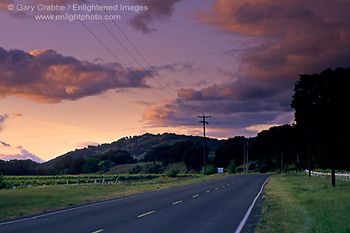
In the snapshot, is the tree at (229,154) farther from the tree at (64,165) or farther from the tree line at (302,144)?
the tree at (64,165)

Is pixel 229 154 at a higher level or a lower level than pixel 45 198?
higher

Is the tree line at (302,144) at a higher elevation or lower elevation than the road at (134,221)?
higher

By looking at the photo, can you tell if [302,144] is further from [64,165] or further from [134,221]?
[64,165]

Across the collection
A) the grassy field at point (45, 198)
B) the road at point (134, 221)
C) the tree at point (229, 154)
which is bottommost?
the grassy field at point (45, 198)

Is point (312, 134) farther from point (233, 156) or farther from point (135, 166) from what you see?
point (135, 166)

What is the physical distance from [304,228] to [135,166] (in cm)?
17891

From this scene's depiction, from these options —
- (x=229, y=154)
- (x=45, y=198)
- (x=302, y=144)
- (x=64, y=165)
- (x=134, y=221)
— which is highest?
(x=302, y=144)

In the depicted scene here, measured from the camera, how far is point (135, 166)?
189625mm

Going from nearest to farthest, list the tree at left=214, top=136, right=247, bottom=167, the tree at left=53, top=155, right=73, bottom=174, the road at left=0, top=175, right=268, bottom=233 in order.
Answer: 1. the road at left=0, top=175, right=268, bottom=233
2. the tree at left=214, top=136, right=247, bottom=167
3. the tree at left=53, top=155, right=73, bottom=174

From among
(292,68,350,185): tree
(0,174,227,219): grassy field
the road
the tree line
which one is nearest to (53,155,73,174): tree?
the tree line

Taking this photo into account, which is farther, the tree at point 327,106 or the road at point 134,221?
the tree at point 327,106

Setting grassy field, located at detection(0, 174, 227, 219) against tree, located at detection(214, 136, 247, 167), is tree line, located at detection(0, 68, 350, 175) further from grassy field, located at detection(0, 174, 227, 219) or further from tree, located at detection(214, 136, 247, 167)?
grassy field, located at detection(0, 174, 227, 219)

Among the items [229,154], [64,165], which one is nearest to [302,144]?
[229,154]

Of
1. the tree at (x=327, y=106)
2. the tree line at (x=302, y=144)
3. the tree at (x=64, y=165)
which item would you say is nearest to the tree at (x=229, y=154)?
the tree line at (x=302, y=144)
